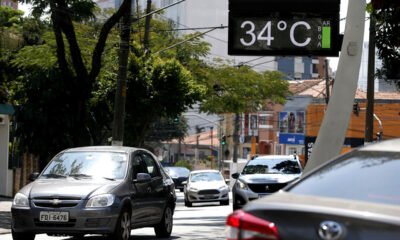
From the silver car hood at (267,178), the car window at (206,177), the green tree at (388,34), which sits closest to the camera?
the green tree at (388,34)

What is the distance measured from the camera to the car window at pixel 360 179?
207 inches

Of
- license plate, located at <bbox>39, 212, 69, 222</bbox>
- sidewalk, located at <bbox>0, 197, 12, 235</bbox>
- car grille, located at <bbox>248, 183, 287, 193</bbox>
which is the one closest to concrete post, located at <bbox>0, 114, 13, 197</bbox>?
sidewalk, located at <bbox>0, 197, 12, 235</bbox>

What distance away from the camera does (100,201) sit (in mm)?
12203

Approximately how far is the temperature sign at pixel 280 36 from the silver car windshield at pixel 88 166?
2605mm

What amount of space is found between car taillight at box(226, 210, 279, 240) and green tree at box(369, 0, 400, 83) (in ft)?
30.1

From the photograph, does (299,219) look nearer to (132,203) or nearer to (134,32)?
(132,203)

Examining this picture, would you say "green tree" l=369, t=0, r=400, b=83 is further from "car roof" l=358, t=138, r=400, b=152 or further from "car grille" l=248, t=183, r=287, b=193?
"car roof" l=358, t=138, r=400, b=152

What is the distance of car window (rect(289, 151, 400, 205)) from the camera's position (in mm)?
5258

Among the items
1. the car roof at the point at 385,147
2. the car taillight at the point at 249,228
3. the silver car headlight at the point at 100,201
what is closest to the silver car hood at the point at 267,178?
the silver car headlight at the point at 100,201

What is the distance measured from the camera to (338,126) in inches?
449

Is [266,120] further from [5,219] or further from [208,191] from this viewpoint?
[5,219]

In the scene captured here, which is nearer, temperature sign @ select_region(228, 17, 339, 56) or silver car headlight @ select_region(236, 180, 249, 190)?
temperature sign @ select_region(228, 17, 339, 56)

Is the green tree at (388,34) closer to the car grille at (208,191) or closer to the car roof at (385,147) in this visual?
the car roof at (385,147)

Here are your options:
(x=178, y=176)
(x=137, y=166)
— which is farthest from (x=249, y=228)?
(x=178, y=176)
